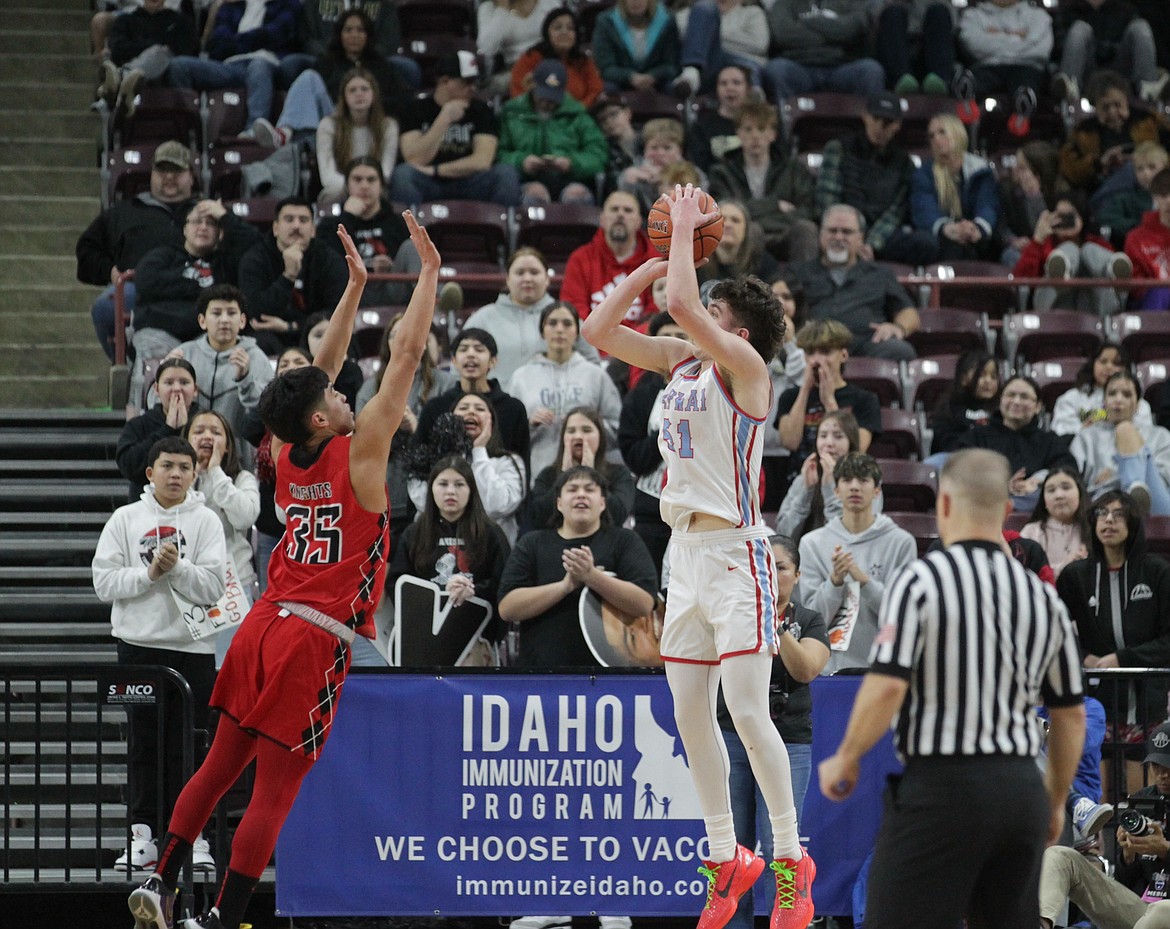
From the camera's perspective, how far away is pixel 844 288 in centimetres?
1188

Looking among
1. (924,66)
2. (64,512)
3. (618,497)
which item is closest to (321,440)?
(618,497)

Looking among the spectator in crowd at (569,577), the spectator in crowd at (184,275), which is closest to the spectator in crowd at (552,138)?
the spectator in crowd at (184,275)

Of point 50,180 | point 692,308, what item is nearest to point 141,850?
point 692,308

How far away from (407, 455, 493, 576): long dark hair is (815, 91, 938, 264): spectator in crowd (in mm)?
5267

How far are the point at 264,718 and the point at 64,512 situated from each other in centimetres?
526

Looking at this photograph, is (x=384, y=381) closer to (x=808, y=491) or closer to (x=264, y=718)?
(x=264, y=718)

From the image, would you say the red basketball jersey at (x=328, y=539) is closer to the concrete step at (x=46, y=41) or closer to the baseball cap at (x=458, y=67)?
the baseball cap at (x=458, y=67)

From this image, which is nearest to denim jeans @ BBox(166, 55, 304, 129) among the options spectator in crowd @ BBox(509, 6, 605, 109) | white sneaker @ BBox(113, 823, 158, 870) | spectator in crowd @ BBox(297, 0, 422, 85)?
spectator in crowd @ BBox(297, 0, 422, 85)

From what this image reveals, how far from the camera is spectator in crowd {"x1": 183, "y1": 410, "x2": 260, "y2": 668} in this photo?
29.9 ft

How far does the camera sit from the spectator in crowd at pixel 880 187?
43.5 ft

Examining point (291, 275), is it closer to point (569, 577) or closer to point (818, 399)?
point (818, 399)

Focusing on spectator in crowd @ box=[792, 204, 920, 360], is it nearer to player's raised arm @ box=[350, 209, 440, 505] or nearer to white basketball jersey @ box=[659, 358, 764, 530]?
white basketball jersey @ box=[659, 358, 764, 530]

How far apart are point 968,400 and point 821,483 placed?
1.77 metres

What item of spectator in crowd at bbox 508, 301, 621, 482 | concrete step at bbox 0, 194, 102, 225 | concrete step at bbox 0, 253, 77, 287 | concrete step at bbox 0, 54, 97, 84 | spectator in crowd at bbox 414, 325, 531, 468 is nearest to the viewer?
spectator in crowd at bbox 414, 325, 531, 468
